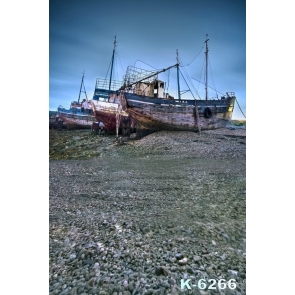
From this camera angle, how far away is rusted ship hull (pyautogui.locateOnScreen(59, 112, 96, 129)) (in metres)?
2.34

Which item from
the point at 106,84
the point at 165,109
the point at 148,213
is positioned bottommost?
the point at 148,213

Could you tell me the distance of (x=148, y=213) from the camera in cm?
217

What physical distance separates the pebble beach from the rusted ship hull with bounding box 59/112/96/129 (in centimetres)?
7

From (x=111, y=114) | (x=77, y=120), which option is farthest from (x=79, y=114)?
(x=111, y=114)

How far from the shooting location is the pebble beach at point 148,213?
1.90 meters

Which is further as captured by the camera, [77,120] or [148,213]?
[77,120]

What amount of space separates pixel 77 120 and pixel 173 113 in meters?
0.98

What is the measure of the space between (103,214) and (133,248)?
41 centimetres

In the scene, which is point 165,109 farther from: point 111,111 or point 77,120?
point 77,120

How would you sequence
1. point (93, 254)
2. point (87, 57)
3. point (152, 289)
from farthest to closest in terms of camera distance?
point (87, 57)
point (93, 254)
point (152, 289)
